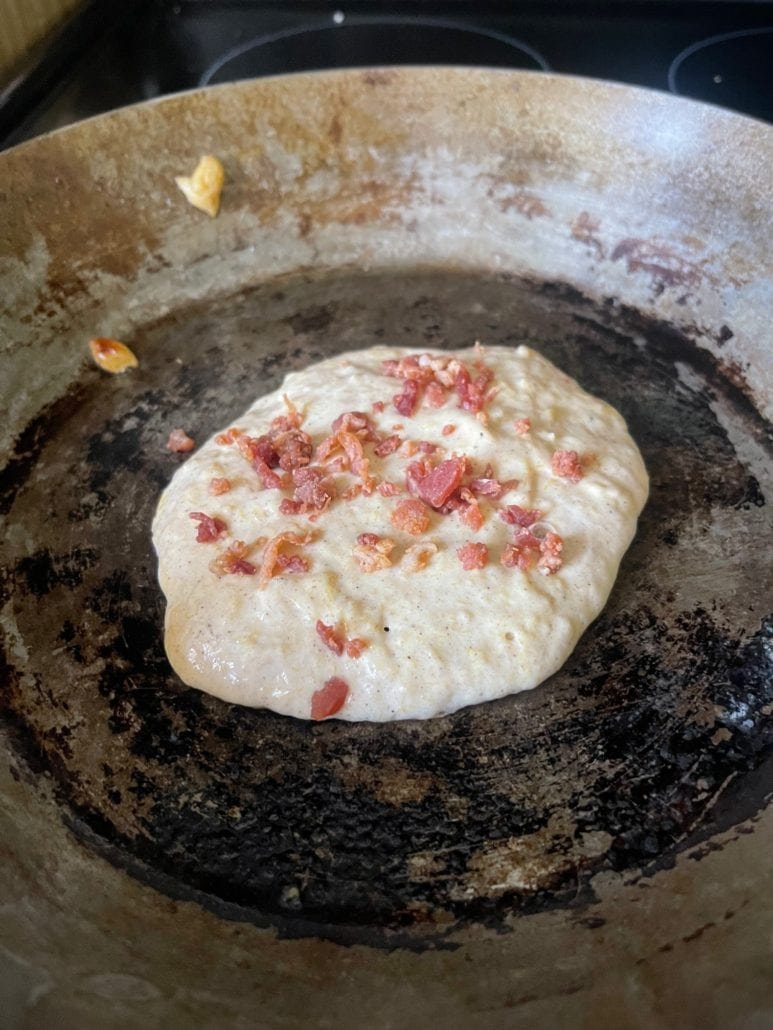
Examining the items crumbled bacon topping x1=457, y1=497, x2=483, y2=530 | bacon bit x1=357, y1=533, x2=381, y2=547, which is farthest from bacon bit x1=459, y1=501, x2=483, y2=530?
bacon bit x1=357, y1=533, x2=381, y2=547

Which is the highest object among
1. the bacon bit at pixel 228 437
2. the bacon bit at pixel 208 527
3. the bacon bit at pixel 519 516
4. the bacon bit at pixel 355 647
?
the bacon bit at pixel 228 437

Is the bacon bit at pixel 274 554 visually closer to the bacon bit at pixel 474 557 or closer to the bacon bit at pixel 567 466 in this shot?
the bacon bit at pixel 474 557

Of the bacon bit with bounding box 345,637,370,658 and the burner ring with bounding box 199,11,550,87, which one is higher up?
the burner ring with bounding box 199,11,550,87

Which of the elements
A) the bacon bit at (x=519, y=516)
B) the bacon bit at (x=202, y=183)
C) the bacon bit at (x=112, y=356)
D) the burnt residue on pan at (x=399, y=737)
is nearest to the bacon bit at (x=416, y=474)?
the bacon bit at (x=519, y=516)

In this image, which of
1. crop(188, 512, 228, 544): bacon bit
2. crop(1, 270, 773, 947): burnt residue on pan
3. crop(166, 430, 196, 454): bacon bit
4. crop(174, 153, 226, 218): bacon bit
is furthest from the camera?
crop(174, 153, 226, 218): bacon bit

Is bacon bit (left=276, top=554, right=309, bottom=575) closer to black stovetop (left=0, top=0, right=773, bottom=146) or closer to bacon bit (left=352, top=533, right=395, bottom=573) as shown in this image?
bacon bit (left=352, top=533, right=395, bottom=573)
